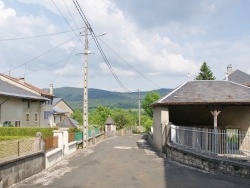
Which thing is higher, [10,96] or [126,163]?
[10,96]

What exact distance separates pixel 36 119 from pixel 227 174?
Answer: 33042 mm

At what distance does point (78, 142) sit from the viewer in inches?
1037

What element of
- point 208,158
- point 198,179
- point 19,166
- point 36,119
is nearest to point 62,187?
point 19,166

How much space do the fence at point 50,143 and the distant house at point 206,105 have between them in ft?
23.4

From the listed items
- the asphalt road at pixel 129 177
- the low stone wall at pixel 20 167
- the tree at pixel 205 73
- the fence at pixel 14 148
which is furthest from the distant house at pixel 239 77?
the fence at pixel 14 148

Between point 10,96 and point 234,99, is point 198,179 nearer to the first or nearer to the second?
point 234,99

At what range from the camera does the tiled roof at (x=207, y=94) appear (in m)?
21.5

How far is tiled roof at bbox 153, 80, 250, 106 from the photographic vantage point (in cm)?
2152

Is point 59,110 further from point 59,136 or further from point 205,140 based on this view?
point 205,140

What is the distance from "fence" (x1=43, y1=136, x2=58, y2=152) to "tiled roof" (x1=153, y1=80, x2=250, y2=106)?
7.13 meters

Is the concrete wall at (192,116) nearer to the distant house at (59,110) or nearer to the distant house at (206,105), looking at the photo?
the distant house at (206,105)

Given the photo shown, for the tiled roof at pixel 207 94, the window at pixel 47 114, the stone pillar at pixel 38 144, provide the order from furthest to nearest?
1. the window at pixel 47 114
2. the tiled roof at pixel 207 94
3. the stone pillar at pixel 38 144

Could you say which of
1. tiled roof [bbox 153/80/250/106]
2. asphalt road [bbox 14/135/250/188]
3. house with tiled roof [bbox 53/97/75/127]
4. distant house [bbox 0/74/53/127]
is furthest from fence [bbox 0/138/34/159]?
house with tiled roof [bbox 53/97/75/127]

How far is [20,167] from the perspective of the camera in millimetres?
12734
